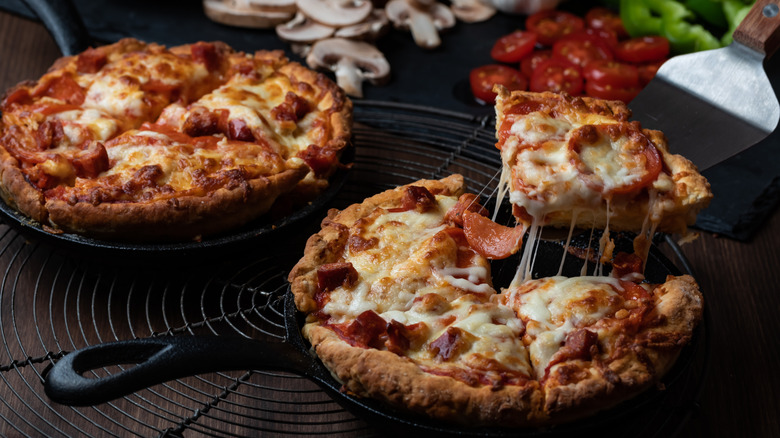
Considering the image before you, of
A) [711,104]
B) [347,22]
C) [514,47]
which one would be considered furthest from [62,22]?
[711,104]

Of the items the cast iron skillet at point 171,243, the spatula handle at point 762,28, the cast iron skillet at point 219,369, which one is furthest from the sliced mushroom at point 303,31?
the cast iron skillet at point 219,369

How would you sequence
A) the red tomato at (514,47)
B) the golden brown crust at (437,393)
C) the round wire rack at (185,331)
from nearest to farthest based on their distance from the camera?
1. the golden brown crust at (437,393)
2. the round wire rack at (185,331)
3. the red tomato at (514,47)

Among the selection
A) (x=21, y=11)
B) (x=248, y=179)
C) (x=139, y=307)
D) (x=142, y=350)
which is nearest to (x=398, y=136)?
(x=248, y=179)

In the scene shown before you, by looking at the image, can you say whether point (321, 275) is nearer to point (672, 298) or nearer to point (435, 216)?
point (435, 216)

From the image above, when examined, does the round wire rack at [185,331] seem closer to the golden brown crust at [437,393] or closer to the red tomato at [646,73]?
the golden brown crust at [437,393]

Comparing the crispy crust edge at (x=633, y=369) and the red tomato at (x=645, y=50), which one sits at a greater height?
the crispy crust edge at (x=633, y=369)

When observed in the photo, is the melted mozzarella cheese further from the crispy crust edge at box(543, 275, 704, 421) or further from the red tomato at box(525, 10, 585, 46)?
the red tomato at box(525, 10, 585, 46)
